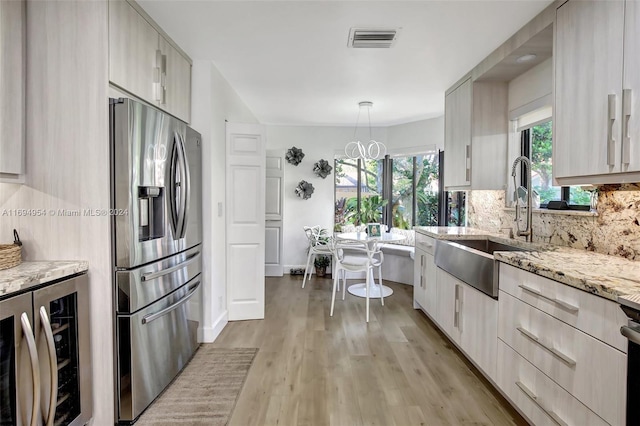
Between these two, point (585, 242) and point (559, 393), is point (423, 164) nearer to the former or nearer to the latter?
point (585, 242)

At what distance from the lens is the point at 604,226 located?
208 cm

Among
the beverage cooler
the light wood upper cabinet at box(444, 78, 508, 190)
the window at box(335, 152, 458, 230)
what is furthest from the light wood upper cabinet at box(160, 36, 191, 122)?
the window at box(335, 152, 458, 230)

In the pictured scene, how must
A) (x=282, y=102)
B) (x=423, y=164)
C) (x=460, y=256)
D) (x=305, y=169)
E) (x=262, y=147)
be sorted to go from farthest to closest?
(x=305, y=169) → (x=423, y=164) → (x=282, y=102) → (x=262, y=147) → (x=460, y=256)

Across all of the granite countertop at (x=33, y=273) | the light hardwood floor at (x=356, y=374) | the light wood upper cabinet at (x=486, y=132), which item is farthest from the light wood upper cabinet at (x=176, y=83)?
the light wood upper cabinet at (x=486, y=132)

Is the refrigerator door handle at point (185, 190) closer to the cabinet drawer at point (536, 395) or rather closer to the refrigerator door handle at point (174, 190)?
the refrigerator door handle at point (174, 190)

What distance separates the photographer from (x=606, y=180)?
173 centimetres

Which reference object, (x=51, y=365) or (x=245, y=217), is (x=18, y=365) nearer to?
(x=51, y=365)

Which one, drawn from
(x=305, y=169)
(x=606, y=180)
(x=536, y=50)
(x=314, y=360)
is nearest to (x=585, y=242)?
(x=606, y=180)

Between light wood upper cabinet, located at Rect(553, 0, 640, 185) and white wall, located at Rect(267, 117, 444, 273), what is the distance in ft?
12.7

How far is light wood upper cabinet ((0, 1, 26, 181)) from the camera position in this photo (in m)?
1.63

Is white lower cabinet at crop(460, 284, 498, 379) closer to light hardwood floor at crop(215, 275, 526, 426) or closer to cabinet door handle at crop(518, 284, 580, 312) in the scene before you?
light hardwood floor at crop(215, 275, 526, 426)

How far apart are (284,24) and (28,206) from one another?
1.91m

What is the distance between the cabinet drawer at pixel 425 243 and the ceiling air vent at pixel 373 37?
5.89 feet

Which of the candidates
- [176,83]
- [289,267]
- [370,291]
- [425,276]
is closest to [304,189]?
[289,267]
